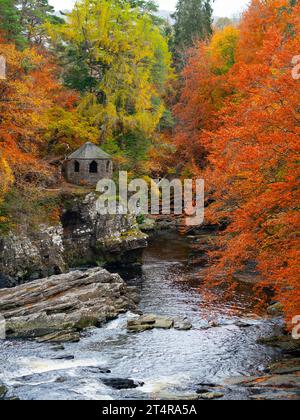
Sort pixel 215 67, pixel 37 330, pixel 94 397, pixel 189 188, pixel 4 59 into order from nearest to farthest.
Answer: pixel 94 397 < pixel 37 330 < pixel 4 59 < pixel 189 188 < pixel 215 67

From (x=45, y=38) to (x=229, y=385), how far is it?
138ft

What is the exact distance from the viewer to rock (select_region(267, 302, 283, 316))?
1004 inches

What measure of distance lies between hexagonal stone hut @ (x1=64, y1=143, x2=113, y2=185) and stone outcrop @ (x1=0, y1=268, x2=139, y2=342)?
1113 cm

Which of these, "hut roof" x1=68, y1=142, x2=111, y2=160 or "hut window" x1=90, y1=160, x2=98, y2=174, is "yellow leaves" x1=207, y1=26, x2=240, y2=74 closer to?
"hut roof" x1=68, y1=142, x2=111, y2=160

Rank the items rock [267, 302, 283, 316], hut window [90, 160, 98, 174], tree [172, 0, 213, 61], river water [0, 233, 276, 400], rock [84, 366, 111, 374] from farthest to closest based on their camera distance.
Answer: tree [172, 0, 213, 61], hut window [90, 160, 98, 174], rock [267, 302, 283, 316], rock [84, 366, 111, 374], river water [0, 233, 276, 400]

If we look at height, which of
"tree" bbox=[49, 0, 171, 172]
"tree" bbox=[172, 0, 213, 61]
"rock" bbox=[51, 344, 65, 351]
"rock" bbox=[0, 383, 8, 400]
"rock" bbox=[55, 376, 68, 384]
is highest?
"tree" bbox=[172, 0, 213, 61]

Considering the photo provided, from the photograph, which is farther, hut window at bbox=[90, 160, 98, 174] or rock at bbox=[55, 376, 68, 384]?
hut window at bbox=[90, 160, 98, 174]

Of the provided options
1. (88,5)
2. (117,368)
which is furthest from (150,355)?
(88,5)

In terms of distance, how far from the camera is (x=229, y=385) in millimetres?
17531

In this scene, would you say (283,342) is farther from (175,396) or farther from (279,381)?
(175,396)

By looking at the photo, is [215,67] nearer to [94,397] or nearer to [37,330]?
[37,330]

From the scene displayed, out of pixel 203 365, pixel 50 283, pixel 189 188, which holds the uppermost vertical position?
pixel 189 188

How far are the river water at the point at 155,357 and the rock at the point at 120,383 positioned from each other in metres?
0.23

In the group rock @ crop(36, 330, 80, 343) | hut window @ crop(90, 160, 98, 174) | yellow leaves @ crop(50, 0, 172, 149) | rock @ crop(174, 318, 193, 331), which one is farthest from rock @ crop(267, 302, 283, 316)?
yellow leaves @ crop(50, 0, 172, 149)
